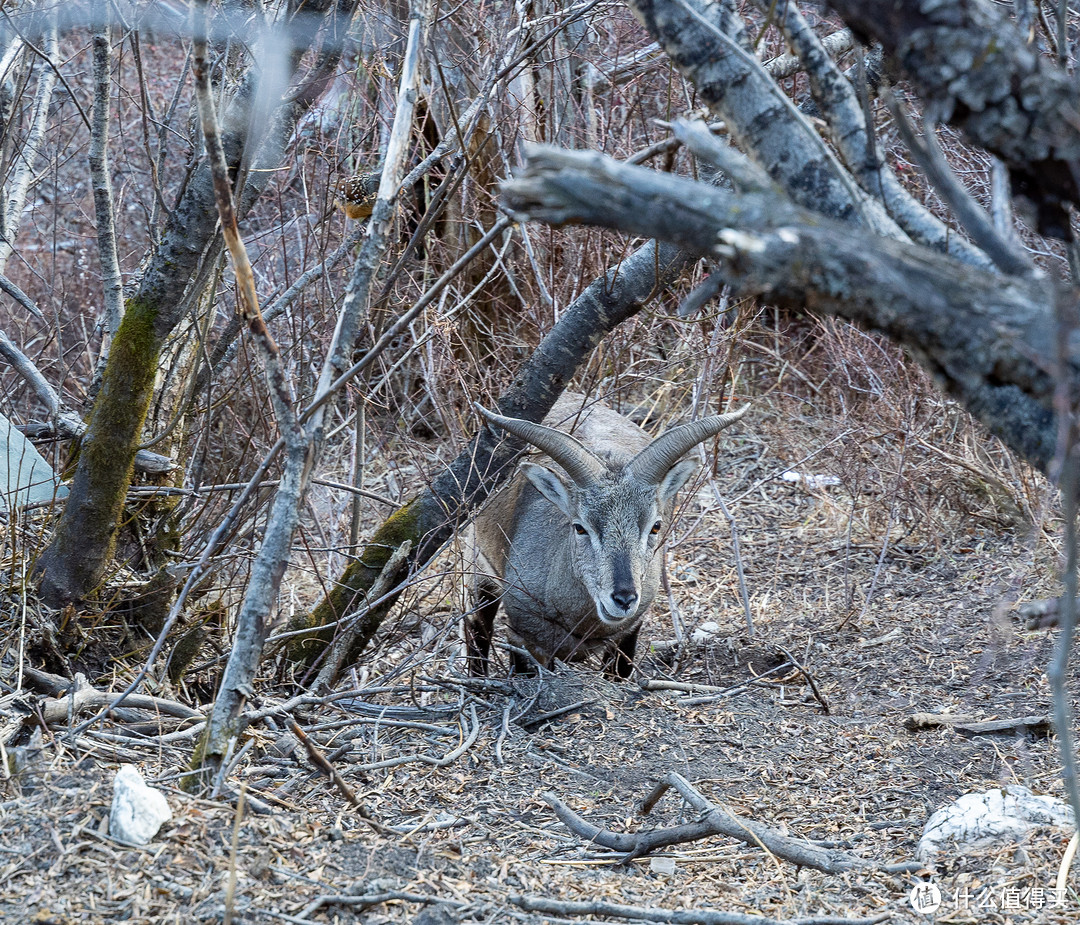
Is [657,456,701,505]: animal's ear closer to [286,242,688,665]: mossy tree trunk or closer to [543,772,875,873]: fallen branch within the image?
[286,242,688,665]: mossy tree trunk

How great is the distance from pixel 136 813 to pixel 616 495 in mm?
3398

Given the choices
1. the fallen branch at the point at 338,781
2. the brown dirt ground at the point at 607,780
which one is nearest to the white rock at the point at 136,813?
the brown dirt ground at the point at 607,780

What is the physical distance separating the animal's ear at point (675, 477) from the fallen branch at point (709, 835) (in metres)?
2.59

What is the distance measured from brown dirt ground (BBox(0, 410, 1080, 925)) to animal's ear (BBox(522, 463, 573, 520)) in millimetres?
1004

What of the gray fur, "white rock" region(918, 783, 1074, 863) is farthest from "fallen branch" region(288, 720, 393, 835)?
the gray fur

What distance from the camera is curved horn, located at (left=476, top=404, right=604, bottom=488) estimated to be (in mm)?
5203

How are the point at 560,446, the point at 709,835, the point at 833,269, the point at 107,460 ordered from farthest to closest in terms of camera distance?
the point at 560,446 < the point at 107,460 < the point at 709,835 < the point at 833,269

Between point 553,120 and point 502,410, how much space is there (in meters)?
3.64

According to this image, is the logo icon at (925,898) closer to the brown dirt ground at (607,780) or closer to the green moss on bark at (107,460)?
the brown dirt ground at (607,780)

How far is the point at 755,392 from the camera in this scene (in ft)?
36.6

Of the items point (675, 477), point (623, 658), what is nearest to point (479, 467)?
point (675, 477)

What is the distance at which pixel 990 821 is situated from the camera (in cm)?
353

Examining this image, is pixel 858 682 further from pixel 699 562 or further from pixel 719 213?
pixel 719 213

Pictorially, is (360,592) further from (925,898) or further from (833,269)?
(833,269)
